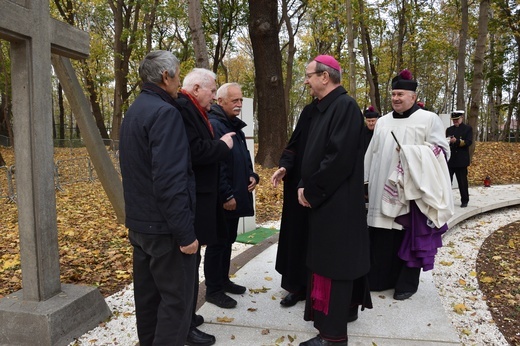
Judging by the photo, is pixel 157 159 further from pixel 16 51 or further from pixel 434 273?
pixel 434 273

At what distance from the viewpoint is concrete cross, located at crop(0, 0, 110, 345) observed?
299 cm

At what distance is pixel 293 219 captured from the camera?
364cm

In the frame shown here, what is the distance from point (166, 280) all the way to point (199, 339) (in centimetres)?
85

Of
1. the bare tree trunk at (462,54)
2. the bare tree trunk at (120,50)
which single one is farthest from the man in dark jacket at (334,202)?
the bare tree trunk at (120,50)

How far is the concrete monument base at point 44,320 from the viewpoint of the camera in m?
3.05

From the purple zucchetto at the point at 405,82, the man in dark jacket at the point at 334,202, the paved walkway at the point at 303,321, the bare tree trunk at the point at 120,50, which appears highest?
the bare tree trunk at the point at 120,50

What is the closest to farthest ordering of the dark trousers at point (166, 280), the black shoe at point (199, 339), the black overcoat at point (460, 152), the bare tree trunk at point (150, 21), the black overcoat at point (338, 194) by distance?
the dark trousers at point (166, 280)
the black overcoat at point (338, 194)
the black shoe at point (199, 339)
the black overcoat at point (460, 152)
the bare tree trunk at point (150, 21)

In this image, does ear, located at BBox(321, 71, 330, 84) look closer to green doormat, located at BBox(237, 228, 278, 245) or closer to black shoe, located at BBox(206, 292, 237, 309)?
black shoe, located at BBox(206, 292, 237, 309)

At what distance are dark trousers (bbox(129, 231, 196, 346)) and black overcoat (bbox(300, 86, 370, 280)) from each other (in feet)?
3.05

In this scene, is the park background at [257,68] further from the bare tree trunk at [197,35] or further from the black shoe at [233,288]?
the black shoe at [233,288]

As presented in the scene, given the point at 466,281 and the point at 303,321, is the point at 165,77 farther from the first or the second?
the point at 466,281

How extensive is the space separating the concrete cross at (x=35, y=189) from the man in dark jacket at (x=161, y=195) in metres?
0.91

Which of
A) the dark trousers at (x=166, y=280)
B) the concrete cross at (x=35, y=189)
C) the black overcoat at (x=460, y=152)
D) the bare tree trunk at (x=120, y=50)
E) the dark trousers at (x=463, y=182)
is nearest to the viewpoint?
the dark trousers at (x=166, y=280)

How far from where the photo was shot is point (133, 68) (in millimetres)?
26438
